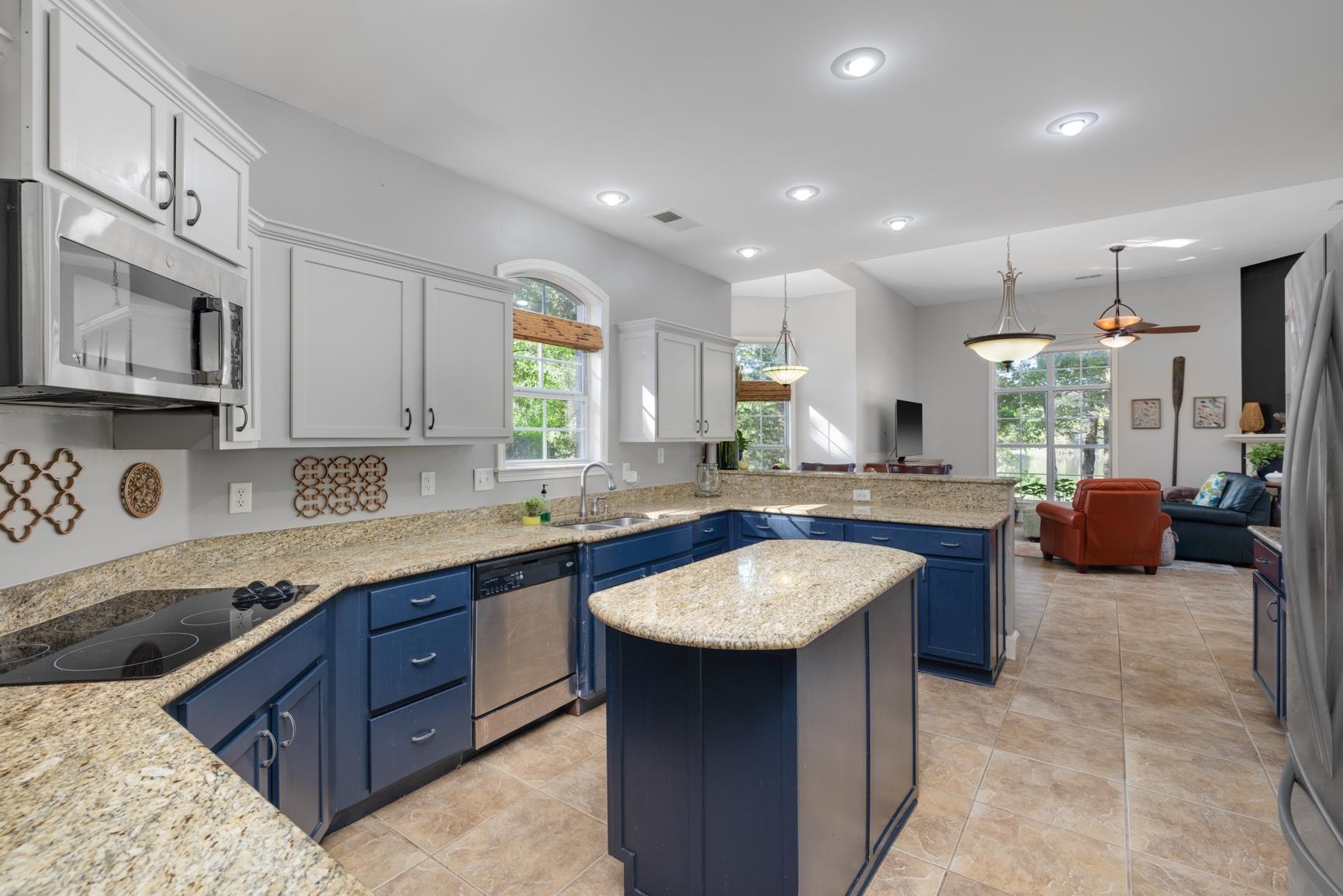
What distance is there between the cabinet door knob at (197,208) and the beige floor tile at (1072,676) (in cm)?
411

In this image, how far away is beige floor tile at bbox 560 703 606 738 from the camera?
292 centimetres

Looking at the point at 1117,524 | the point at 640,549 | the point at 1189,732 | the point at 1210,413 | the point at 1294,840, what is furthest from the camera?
the point at 1210,413

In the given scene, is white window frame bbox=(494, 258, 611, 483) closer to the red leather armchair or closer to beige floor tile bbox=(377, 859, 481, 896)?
beige floor tile bbox=(377, 859, 481, 896)

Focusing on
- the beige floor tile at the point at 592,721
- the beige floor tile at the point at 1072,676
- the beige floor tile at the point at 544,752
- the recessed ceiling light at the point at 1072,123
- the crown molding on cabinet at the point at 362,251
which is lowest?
the beige floor tile at the point at 544,752

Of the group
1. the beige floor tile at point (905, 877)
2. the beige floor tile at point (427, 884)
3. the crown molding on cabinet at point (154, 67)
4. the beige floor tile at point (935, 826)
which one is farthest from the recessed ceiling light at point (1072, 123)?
the beige floor tile at point (427, 884)

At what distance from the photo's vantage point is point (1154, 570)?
598 cm

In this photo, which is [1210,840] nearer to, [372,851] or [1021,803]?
[1021,803]

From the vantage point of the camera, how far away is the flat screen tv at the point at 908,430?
823 cm

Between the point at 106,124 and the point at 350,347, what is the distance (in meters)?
1.12

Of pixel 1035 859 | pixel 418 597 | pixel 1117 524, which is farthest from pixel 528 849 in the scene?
pixel 1117 524

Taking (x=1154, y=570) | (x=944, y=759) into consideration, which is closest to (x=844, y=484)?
(x=944, y=759)

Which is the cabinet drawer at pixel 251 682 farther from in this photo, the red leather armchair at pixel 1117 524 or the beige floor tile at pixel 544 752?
the red leather armchair at pixel 1117 524

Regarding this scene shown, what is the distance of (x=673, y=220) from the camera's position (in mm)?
3891

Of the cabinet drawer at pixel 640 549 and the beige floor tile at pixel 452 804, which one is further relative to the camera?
the cabinet drawer at pixel 640 549
